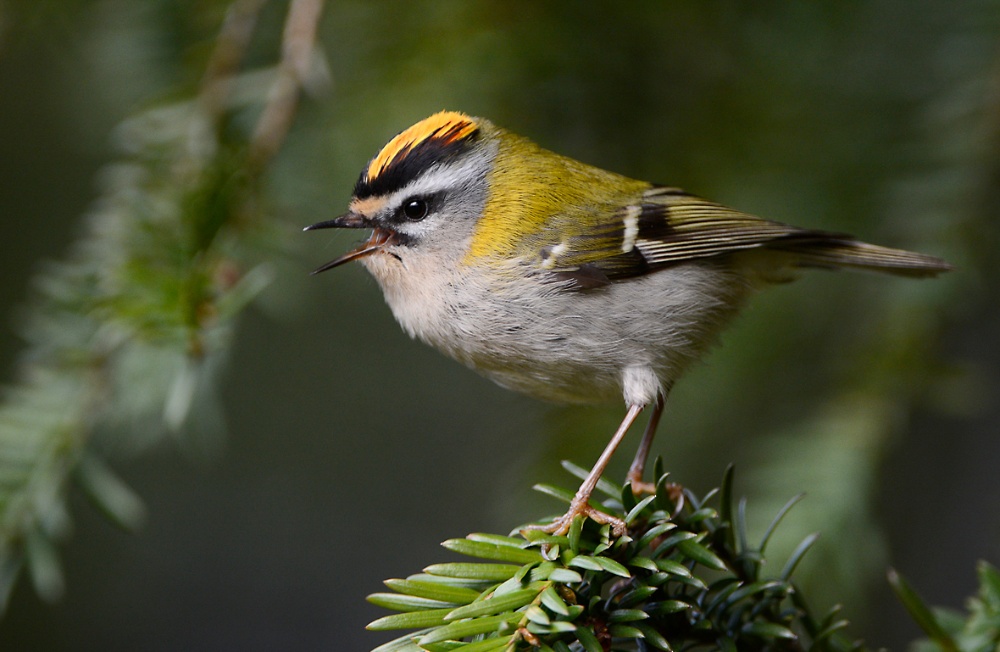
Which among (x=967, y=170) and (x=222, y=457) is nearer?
(x=967, y=170)

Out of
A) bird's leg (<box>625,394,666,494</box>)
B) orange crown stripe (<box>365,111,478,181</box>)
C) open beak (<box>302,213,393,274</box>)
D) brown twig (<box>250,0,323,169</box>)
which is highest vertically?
brown twig (<box>250,0,323,169</box>)

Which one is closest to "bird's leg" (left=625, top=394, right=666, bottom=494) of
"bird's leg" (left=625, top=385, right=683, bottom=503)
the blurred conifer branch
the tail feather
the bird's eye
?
"bird's leg" (left=625, top=385, right=683, bottom=503)

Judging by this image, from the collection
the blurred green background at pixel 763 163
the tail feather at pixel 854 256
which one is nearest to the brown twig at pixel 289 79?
the blurred green background at pixel 763 163

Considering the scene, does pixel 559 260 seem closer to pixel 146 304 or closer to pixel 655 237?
pixel 655 237

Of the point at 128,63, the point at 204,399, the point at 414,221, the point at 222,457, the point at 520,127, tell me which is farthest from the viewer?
the point at 222,457

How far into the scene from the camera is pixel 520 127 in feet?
4.94

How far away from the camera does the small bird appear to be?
3.78 ft

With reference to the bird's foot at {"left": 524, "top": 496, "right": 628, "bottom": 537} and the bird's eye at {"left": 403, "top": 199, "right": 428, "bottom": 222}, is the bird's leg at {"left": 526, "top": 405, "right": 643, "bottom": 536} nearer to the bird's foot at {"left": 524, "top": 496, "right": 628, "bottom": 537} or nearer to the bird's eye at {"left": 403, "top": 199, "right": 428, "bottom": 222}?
the bird's foot at {"left": 524, "top": 496, "right": 628, "bottom": 537}

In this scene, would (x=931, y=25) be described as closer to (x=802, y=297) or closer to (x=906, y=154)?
(x=906, y=154)

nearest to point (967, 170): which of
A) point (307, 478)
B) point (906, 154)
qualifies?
point (906, 154)

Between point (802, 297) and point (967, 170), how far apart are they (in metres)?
0.39

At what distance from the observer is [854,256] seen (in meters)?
1.29

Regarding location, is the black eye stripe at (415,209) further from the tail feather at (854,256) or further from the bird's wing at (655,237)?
the tail feather at (854,256)

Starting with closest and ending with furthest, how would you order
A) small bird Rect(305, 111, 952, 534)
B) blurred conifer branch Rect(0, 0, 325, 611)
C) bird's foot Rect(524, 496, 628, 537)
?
→ bird's foot Rect(524, 496, 628, 537), blurred conifer branch Rect(0, 0, 325, 611), small bird Rect(305, 111, 952, 534)
